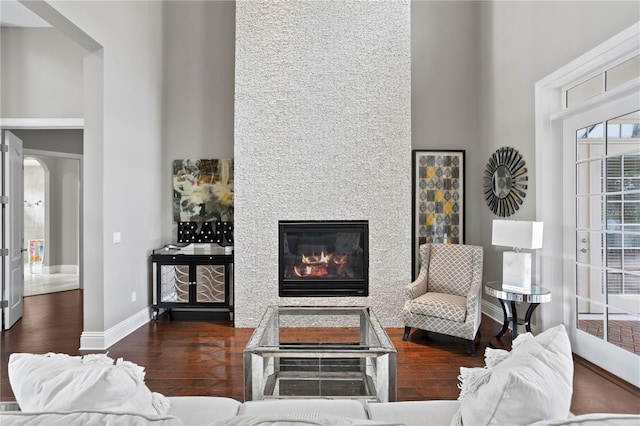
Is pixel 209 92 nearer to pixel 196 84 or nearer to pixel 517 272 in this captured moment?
pixel 196 84

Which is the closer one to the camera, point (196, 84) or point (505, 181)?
point (505, 181)

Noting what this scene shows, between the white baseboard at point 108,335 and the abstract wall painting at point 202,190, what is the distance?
1.47 metres

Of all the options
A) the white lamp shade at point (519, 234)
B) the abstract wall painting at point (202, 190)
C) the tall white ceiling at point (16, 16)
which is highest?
the tall white ceiling at point (16, 16)

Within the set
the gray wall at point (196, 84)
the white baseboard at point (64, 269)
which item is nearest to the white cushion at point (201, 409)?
the gray wall at point (196, 84)

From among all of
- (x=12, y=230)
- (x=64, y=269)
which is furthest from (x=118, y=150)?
(x=64, y=269)

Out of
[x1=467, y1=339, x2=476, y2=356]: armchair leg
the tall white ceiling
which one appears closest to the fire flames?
[x1=467, y1=339, x2=476, y2=356]: armchair leg

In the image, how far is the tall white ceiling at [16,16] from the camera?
4156 mm

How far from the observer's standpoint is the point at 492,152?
467 cm

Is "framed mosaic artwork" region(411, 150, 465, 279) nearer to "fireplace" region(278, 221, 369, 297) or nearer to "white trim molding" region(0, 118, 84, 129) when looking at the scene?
"fireplace" region(278, 221, 369, 297)

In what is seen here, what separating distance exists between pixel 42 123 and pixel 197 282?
2673mm

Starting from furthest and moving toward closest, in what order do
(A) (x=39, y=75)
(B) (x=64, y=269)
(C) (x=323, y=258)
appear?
1. (B) (x=64, y=269)
2. (A) (x=39, y=75)
3. (C) (x=323, y=258)

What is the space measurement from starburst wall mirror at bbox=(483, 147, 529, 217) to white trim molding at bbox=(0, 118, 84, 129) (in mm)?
5013

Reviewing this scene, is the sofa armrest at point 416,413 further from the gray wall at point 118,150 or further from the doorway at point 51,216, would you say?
the doorway at point 51,216

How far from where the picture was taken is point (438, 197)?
514 centimetres
